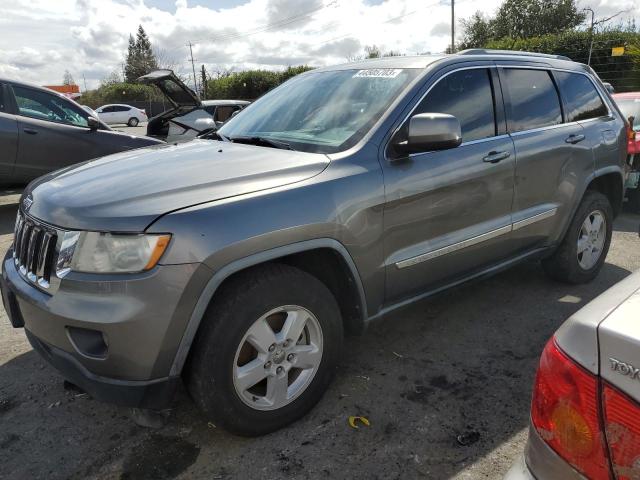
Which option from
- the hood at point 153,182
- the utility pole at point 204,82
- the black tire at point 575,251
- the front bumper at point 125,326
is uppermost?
the utility pole at point 204,82

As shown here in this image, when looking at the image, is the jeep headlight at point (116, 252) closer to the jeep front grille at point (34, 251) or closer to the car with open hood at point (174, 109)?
the jeep front grille at point (34, 251)

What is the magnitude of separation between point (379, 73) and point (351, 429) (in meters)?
2.06

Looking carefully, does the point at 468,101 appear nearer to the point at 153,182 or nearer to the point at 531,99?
the point at 531,99

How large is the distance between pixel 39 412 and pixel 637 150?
6991mm

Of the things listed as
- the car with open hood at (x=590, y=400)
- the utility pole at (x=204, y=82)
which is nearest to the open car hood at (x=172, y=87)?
the car with open hood at (x=590, y=400)

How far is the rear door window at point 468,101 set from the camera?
311 centimetres

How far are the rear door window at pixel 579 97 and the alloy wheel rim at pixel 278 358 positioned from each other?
2.81 m

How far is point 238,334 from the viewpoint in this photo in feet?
7.39

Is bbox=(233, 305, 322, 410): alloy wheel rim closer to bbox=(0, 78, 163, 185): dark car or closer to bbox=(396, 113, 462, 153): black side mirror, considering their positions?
bbox=(396, 113, 462, 153): black side mirror

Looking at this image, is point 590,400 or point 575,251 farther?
point 575,251

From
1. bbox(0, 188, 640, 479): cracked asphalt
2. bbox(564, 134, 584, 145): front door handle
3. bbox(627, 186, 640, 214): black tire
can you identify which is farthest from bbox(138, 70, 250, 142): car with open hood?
bbox(627, 186, 640, 214): black tire

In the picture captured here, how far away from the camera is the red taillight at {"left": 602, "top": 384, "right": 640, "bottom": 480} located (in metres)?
1.07

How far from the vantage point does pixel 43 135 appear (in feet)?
22.7

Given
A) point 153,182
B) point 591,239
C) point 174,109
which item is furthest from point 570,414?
point 174,109
